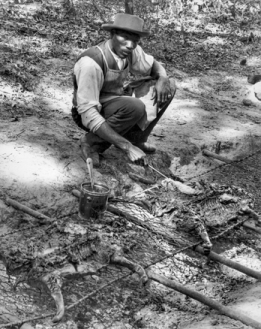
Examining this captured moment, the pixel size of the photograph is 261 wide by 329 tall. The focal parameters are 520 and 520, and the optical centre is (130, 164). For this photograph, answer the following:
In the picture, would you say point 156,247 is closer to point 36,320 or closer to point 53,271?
point 53,271

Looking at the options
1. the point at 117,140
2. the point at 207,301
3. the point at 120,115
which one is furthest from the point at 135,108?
the point at 207,301

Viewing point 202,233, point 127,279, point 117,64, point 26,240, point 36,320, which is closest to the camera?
point 36,320

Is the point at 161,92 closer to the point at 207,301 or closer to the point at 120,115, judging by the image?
the point at 120,115

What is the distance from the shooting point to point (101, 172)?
17.3 ft

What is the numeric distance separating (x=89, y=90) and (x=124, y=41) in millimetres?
578

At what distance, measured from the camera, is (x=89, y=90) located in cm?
488

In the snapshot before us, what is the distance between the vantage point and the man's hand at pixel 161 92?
5.37m

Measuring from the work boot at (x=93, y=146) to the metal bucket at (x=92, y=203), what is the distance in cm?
88

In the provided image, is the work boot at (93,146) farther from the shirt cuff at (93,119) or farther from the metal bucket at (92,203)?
the metal bucket at (92,203)

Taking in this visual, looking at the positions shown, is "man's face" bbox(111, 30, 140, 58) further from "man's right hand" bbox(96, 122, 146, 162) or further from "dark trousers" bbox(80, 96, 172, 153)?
"man's right hand" bbox(96, 122, 146, 162)

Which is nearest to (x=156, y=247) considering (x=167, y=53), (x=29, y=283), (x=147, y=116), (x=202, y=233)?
(x=202, y=233)

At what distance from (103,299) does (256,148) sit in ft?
12.7

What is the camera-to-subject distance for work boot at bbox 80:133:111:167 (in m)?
5.31

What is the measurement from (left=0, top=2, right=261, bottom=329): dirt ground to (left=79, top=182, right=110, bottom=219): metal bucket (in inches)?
12.5
